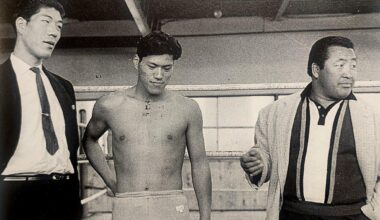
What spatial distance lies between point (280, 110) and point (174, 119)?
28cm

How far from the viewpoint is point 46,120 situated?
1.10 metres

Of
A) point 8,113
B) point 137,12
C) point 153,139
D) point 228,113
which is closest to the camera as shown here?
point 8,113

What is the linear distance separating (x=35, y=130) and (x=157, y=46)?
353mm

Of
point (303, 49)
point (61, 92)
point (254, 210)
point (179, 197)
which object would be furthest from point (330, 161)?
point (303, 49)

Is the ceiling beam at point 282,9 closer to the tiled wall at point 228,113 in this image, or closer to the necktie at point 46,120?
the tiled wall at point 228,113

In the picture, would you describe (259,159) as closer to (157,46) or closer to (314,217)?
(314,217)

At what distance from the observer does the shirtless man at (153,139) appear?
1131 millimetres

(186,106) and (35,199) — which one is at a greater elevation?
(186,106)

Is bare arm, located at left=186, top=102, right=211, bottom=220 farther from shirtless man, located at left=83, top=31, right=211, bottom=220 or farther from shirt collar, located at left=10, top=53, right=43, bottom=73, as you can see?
shirt collar, located at left=10, top=53, right=43, bottom=73

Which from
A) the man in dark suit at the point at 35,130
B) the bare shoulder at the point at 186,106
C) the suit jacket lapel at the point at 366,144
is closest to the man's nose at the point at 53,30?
the man in dark suit at the point at 35,130

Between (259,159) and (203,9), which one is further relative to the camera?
(203,9)

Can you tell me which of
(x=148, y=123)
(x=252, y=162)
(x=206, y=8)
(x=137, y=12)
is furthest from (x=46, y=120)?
(x=206, y=8)

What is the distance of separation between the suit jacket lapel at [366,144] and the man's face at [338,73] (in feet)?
0.24

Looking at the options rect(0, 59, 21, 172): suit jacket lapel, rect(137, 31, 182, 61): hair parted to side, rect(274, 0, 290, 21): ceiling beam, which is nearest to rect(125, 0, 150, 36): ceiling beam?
rect(274, 0, 290, 21): ceiling beam
